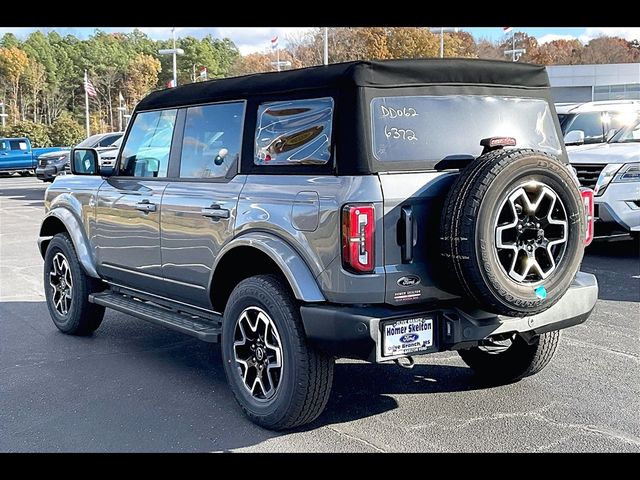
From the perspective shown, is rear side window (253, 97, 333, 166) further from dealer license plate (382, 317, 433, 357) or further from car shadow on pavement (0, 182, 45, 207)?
car shadow on pavement (0, 182, 45, 207)

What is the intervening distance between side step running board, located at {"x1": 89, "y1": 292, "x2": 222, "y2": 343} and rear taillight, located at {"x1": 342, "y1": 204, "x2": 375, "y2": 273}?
4.14 ft

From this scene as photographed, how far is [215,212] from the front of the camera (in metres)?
4.57

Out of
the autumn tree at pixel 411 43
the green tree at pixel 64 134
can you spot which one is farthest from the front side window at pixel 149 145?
the autumn tree at pixel 411 43

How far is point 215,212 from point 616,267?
19.7 feet

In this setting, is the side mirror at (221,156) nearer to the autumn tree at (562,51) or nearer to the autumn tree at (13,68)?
the autumn tree at (13,68)

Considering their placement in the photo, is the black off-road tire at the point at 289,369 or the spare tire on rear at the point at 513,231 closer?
the spare tire on rear at the point at 513,231

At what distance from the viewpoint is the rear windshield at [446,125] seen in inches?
156

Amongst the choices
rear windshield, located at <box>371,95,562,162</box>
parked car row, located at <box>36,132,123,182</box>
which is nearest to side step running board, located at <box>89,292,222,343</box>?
rear windshield, located at <box>371,95,562,162</box>

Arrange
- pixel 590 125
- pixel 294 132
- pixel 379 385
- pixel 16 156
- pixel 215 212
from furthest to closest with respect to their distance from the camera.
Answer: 1. pixel 16 156
2. pixel 590 125
3. pixel 379 385
4. pixel 215 212
5. pixel 294 132

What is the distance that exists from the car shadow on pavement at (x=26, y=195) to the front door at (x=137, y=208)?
13.8 metres

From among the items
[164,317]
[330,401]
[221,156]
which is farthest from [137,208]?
[330,401]

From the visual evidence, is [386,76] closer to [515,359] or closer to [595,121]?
[515,359]

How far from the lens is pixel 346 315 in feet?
12.3
